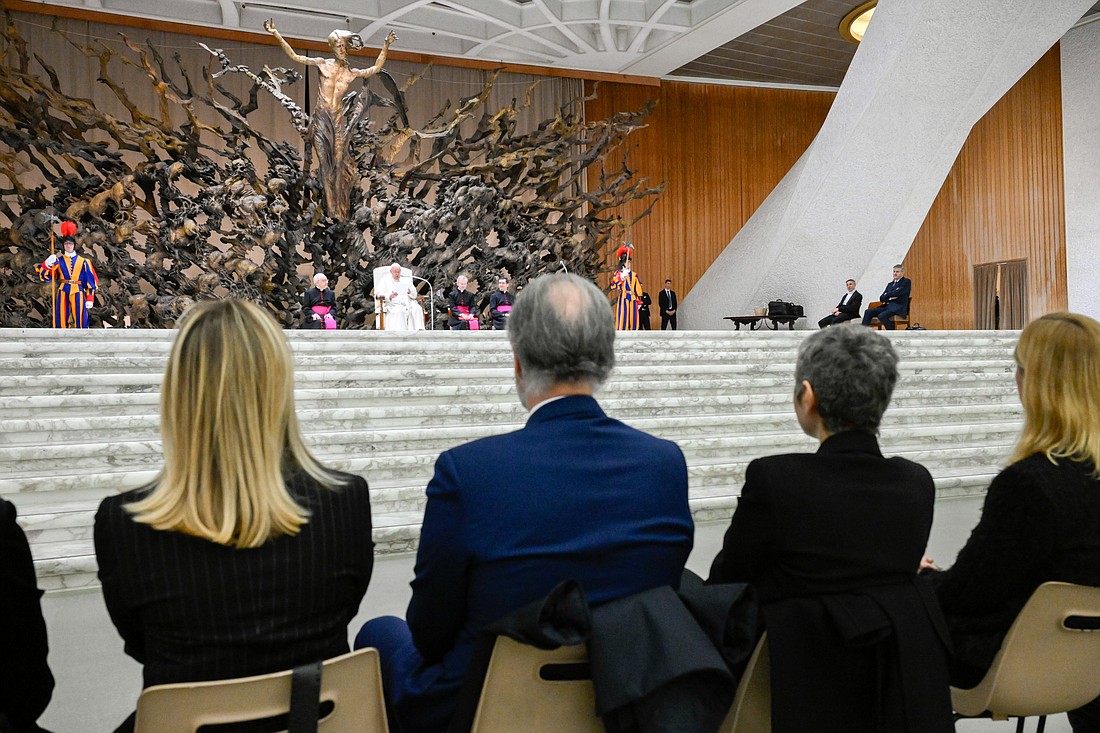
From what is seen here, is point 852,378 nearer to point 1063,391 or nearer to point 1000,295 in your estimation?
point 1063,391

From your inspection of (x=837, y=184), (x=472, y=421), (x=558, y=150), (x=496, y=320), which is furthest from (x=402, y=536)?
(x=558, y=150)

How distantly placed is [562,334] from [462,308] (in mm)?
10530

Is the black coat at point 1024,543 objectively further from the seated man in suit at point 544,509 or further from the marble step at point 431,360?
the marble step at point 431,360

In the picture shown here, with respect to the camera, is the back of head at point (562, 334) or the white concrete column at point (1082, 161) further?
the white concrete column at point (1082, 161)

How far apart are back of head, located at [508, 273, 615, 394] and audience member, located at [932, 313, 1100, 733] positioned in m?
0.90

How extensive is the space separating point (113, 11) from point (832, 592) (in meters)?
15.3

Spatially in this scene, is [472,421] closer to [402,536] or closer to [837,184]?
[402,536]

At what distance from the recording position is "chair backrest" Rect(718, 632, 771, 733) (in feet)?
5.51

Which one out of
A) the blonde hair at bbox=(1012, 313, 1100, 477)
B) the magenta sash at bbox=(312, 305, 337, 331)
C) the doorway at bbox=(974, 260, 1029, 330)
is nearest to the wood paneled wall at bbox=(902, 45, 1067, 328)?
→ the doorway at bbox=(974, 260, 1029, 330)

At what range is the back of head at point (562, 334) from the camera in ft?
5.07

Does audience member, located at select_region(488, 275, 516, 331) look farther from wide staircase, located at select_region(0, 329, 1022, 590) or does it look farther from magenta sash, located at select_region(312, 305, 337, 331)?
wide staircase, located at select_region(0, 329, 1022, 590)

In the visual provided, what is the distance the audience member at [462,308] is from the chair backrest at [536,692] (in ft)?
34.2

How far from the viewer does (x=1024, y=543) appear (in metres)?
1.83

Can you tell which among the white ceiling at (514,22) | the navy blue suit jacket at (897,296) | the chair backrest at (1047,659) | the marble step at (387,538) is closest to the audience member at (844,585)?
the chair backrest at (1047,659)
